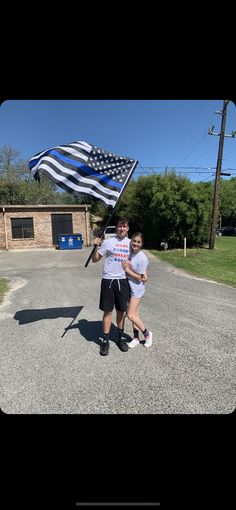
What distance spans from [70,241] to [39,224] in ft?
9.68

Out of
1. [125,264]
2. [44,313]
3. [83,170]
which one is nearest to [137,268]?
[125,264]

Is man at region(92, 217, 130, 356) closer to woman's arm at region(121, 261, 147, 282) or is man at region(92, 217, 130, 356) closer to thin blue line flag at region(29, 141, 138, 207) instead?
woman's arm at region(121, 261, 147, 282)

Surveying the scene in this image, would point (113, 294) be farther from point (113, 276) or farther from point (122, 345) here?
point (122, 345)

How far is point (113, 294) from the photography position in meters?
3.28

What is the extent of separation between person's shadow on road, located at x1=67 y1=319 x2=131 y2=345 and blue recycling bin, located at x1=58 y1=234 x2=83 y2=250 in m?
16.3

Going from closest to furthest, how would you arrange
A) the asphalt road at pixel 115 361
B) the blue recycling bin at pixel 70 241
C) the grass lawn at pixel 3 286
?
the asphalt road at pixel 115 361, the grass lawn at pixel 3 286, the blue recycling bin at pixel 70 241

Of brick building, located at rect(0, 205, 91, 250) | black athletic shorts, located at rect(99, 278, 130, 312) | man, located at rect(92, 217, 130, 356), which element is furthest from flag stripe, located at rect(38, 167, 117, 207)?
brick building, located at rect(0, 205, 91, 250)

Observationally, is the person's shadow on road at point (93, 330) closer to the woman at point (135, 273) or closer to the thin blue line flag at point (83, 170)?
the woman at point (135, 273)

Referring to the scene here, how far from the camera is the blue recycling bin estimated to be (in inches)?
800

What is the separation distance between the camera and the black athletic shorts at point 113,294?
3256mm

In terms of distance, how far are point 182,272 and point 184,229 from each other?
29.7ft

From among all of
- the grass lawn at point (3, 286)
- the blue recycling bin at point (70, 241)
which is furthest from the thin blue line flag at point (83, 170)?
the blue recycling bin at point (70, 241)

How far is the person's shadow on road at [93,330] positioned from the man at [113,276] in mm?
420
